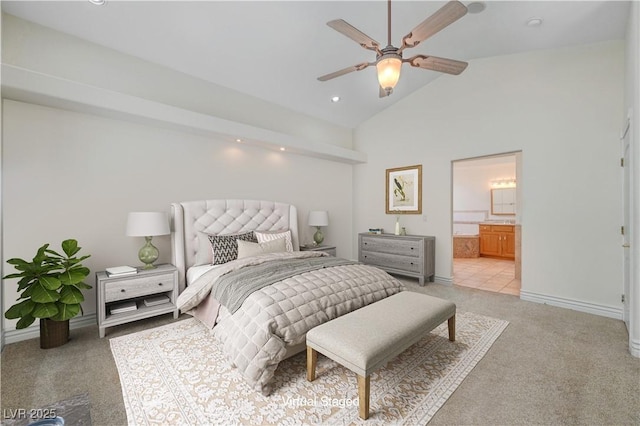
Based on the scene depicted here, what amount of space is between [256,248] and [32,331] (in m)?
2.33

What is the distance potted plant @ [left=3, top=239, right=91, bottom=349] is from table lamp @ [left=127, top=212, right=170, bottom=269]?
540mm

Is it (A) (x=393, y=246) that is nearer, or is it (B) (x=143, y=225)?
(B) (x=143, y=225)

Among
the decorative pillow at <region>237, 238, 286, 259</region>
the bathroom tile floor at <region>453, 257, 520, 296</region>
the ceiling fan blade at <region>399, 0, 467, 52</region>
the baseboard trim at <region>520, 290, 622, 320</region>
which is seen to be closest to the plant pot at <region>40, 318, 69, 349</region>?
the decorative pillow at <region>237, 238, 286, 259</region>

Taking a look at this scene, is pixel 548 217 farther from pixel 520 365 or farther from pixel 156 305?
pixel 156 305

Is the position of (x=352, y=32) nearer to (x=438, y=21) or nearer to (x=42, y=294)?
(x=438, y=21)

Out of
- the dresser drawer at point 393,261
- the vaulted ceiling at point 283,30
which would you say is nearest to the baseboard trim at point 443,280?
the dresser drawer at point 393,261

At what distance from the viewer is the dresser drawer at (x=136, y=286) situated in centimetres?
284

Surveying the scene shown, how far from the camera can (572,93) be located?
355cm

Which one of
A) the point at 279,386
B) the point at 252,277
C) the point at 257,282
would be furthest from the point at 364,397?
the point at 252,277

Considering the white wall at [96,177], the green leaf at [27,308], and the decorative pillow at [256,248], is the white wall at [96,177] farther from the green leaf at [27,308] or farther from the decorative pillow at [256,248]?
the decorative pillow at [256,248]

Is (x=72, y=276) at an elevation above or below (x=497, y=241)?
above

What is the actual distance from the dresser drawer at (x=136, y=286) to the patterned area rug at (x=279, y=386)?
422 millimetres

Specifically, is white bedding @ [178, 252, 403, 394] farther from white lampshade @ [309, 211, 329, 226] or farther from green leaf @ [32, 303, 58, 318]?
white lampshade @ [309, 211, 329, 226]

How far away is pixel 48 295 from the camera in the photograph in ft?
7.97
